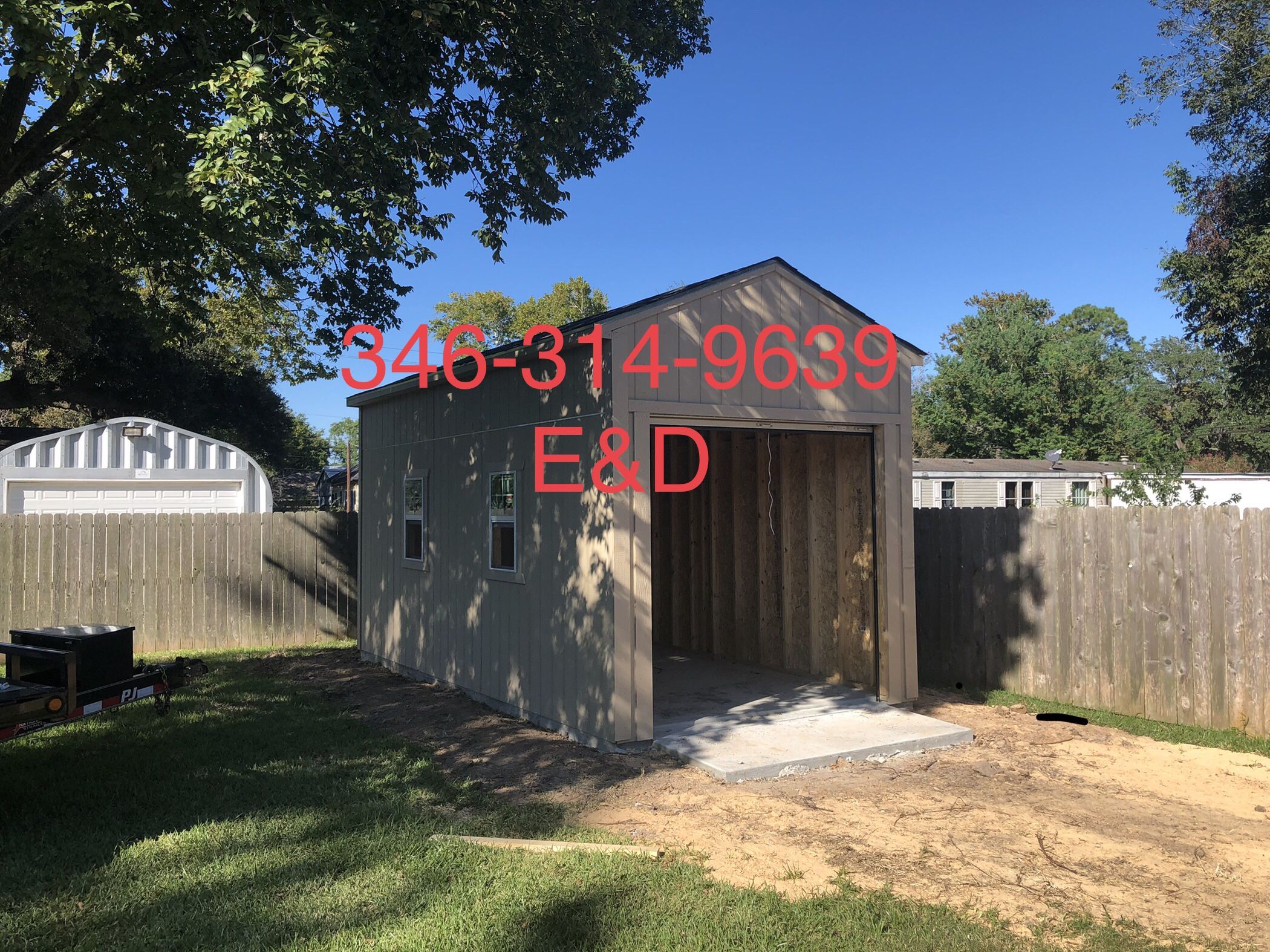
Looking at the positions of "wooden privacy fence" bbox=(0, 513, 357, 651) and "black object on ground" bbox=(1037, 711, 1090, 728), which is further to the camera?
"wooden privacy fence" bbox=(0, 513, 357, 651)

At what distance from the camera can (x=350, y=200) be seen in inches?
322

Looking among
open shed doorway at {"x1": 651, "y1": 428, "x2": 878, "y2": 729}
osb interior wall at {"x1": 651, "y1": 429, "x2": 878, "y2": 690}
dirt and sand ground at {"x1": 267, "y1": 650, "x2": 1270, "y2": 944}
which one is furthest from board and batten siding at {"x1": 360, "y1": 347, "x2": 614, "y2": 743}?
osb interior wall at {"x1": 651, "y1": 429, "x2": 878, "y2": 690}

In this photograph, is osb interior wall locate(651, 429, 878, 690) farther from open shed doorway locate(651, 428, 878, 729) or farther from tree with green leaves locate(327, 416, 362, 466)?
tree with green leaves locate(327, 416, 362, 466)

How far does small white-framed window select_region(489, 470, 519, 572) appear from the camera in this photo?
809cm

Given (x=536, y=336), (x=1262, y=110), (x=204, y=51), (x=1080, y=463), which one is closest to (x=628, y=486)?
(x=536, y=336)

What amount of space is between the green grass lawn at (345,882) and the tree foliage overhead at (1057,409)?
31.1 metres

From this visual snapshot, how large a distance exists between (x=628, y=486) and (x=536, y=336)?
1800 mm

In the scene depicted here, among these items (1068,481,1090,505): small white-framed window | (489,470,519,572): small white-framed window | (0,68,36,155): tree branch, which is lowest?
(489,470,519,572): small white-framed window

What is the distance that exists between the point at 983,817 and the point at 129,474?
41.7 ft

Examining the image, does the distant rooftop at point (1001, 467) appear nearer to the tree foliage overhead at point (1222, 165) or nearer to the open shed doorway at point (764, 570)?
the tree foliage overhead at point (1222, 165)

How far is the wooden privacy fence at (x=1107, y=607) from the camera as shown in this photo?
711cm

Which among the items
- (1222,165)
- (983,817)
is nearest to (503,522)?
(983,817)

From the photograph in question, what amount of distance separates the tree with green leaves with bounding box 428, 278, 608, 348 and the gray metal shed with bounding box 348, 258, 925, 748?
25.8m

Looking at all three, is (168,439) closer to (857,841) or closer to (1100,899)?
(857,841)
